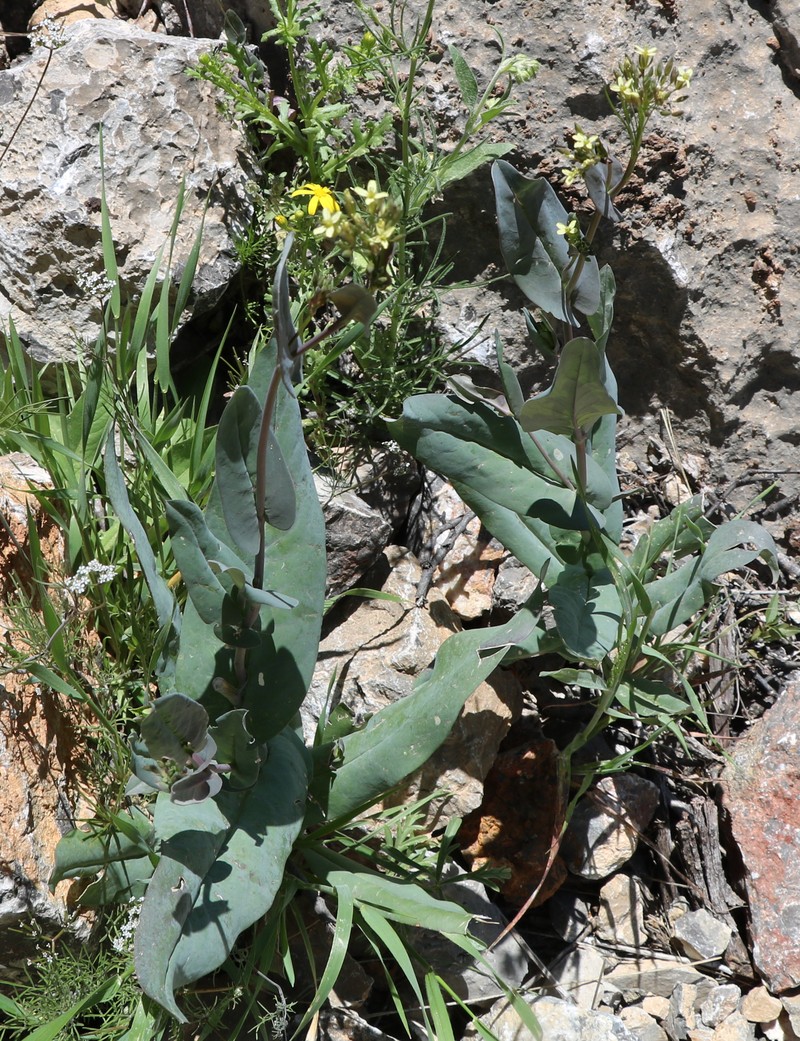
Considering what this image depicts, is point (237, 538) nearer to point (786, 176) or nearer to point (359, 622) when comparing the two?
point (359, 622)

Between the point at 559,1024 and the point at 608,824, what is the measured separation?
0.46m

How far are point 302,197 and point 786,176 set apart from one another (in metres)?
1.30

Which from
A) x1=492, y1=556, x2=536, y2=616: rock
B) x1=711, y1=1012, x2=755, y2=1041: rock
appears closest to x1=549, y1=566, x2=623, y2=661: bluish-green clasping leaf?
x1=492, y1=556, x2=536, y2=616: rock

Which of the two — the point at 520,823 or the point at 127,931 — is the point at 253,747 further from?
the point at 520,823

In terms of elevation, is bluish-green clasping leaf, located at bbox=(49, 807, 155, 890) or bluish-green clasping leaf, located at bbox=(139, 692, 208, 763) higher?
bluish-green clasping leaf, located at bbox=(139, 692, 208, 763)

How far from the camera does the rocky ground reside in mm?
2121

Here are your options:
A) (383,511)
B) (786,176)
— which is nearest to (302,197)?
(383,511)

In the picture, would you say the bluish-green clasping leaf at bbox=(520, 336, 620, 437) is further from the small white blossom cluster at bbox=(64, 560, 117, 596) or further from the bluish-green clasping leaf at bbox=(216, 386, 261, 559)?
the small white blossom cluster at bbox=(64, 560, 117, 596)

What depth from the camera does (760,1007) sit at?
208 cm

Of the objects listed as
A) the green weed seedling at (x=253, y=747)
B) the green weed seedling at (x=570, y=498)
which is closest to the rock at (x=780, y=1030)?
the green weed seedling at (x=570, y=498)

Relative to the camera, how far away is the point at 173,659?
1.79 m

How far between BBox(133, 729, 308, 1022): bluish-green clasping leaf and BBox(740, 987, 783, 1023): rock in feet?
3.86

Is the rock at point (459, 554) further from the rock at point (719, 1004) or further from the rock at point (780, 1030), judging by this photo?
the rock at point (780, 1030)

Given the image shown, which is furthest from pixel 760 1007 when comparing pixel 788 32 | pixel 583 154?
pixel 788 32
